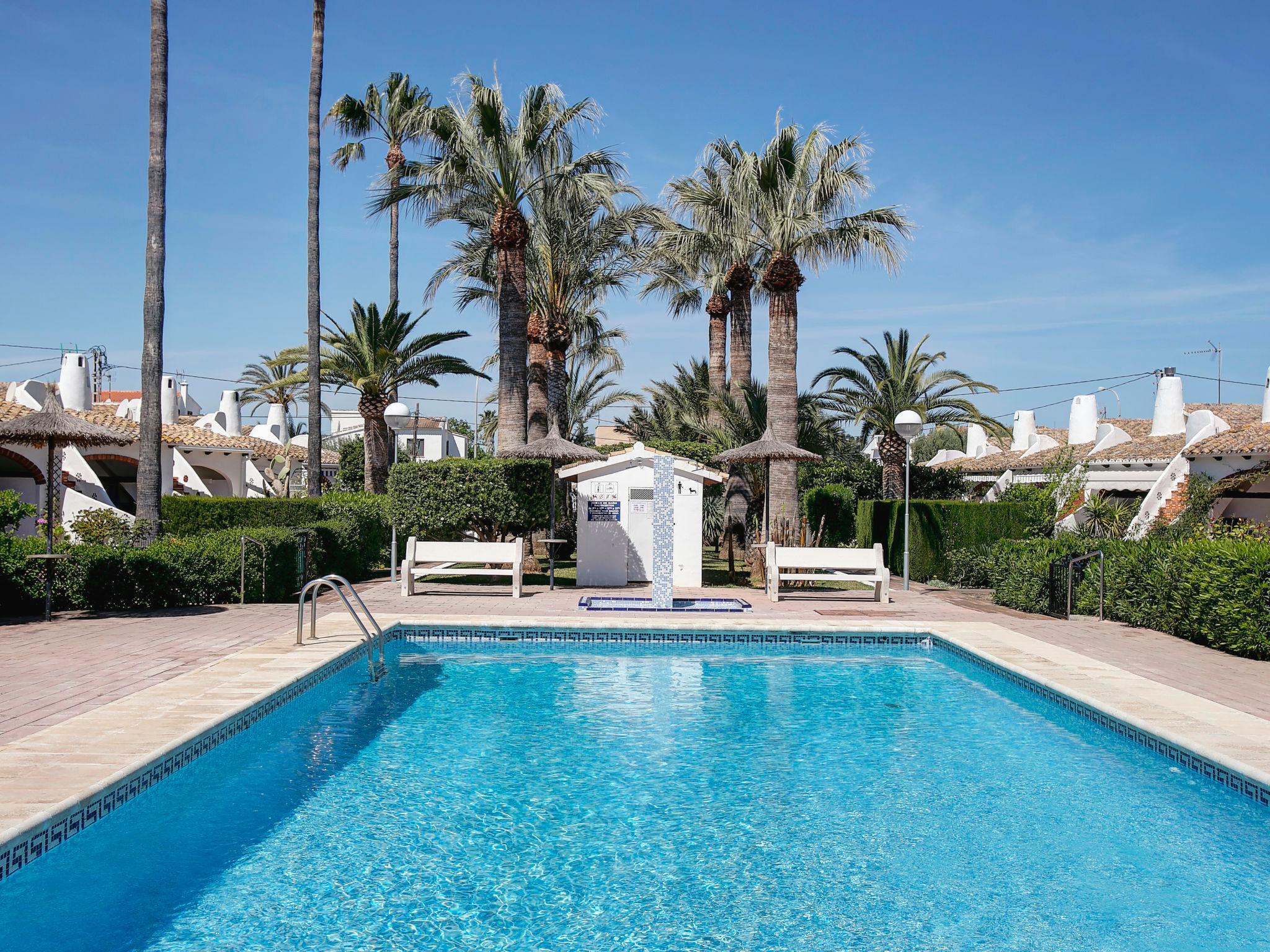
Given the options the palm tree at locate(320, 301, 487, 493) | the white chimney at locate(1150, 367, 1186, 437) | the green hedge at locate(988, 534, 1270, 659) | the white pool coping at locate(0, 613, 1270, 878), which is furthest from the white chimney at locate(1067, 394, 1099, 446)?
the white pool coping at locate(0, 613, 1270, 878)

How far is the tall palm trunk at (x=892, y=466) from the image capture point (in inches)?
1039

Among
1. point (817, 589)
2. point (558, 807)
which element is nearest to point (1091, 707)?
point (558, 807)

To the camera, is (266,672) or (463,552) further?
(463,552)

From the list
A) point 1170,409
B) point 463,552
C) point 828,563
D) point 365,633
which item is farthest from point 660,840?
point 1170,409

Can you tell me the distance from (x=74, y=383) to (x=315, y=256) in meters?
12.3

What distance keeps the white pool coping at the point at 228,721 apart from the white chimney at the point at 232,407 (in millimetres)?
37950

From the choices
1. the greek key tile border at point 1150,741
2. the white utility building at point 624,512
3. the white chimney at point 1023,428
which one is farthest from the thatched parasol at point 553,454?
the white chimney at point 1023,428

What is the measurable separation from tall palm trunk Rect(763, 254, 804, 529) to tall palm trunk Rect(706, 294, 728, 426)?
715cm

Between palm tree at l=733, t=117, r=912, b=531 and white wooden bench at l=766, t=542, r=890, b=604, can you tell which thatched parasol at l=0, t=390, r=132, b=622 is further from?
palm tree at l=733, t=117, r=912, b=531

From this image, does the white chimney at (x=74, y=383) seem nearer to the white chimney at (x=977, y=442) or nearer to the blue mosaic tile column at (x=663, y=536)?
the blue mosaic tile column at (x=663, y=536)

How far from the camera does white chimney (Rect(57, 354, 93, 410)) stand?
29.6m

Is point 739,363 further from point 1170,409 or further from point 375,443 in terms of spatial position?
point 1170,409

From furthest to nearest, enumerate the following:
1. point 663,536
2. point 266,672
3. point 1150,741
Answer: point 663,536, point 266,672, point 1150,741

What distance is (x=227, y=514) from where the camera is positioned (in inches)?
774
